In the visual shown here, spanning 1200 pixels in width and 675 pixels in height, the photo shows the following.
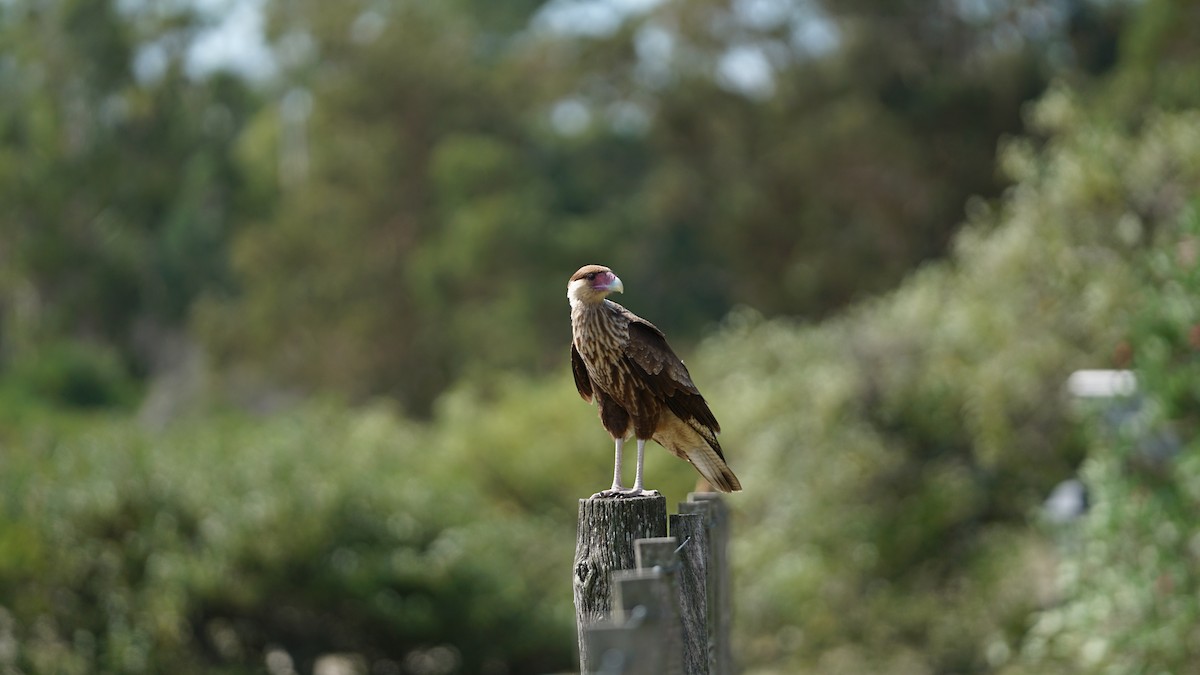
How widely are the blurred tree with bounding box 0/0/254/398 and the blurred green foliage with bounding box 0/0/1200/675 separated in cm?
11

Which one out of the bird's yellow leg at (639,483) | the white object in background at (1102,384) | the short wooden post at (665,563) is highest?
the white object in background at (1102,384)

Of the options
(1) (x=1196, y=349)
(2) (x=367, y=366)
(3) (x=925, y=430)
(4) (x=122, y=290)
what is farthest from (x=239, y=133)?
(1) (x=1196, y=349)

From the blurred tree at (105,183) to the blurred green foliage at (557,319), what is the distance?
4.2 inches

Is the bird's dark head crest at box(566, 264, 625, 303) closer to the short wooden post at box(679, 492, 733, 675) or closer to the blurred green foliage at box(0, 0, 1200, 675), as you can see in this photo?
the short wooden post at box(679, 492, 733, 675)

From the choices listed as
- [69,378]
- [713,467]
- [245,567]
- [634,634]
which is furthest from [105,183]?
[634,634]

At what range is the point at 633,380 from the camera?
3932 mm

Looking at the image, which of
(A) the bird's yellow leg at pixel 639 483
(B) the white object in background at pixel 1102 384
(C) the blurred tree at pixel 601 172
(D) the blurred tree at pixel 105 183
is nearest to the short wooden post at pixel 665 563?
(A) the bird's yellow leg at pixel 639 483

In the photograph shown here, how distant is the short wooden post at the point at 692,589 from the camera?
12.6 ft

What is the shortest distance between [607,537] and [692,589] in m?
0.33

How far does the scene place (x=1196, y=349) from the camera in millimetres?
7172

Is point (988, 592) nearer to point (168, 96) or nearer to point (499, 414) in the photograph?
point (499, 414)

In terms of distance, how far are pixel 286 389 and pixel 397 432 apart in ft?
50.2

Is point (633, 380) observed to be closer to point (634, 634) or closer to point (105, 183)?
point (634, 634)

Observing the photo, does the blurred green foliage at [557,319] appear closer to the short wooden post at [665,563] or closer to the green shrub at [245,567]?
the green shrub at [245,567]
